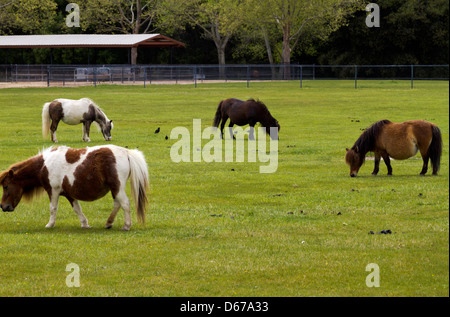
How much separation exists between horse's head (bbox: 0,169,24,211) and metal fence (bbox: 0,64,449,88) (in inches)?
2010

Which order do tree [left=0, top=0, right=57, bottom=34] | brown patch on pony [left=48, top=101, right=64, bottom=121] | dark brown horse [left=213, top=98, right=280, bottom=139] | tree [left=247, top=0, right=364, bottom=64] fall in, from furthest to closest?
tree [left=247, top=0, right=364, bottom=64], tree [left=0, top=0, right=57, bottom=34], dark brown horse [left=213, top=98, right=280, bottom=139], brown patch on pony [left=48, top=101, right=64, bottom=121]

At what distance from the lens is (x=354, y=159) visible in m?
16.8

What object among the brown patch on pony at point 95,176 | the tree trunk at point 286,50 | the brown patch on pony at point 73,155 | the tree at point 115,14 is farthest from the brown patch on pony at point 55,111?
the tree at point 115,14

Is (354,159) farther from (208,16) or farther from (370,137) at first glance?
(208,16)

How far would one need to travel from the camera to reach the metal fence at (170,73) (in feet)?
212

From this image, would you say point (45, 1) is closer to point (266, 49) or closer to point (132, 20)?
point (132, 20)

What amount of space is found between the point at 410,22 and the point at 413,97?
1200 inches

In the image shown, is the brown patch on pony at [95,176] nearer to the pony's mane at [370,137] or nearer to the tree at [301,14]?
the pony's mane at [370,137]

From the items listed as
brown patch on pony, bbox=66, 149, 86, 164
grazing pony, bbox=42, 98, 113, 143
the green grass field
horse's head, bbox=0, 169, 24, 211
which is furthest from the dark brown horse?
horse's head, bbox=0, 169, 24, 211

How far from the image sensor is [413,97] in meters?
45.8

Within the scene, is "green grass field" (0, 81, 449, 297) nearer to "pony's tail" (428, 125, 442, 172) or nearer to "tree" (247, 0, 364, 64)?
"pony's tail" (428, 125, 442, 172)

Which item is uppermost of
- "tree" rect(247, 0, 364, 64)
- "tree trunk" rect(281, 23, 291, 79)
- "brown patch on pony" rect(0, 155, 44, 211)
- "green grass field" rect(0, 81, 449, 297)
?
"tree" rect(247, 0, 364, 64)

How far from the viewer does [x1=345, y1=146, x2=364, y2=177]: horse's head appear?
16.6 meters
